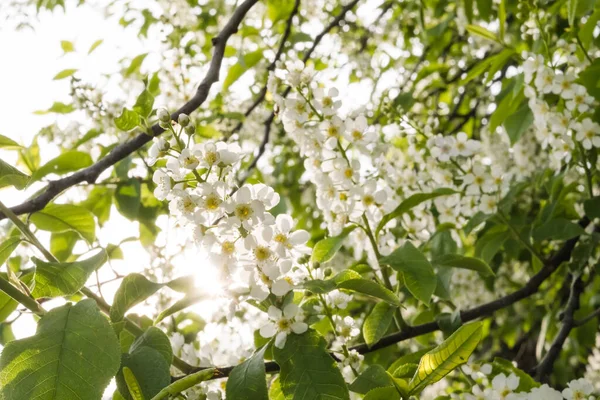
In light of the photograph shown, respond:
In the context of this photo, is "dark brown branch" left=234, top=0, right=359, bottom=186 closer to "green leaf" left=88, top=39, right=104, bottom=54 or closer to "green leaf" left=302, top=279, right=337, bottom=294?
"green leaf" left=88, top=39, right=104, bottom=54

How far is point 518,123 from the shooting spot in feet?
9.11

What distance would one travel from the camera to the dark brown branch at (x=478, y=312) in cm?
157

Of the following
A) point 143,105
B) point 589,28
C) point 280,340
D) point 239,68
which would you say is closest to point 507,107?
point 589,28

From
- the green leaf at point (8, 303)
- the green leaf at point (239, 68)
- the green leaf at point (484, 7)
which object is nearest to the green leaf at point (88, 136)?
the green leaf at point (239, 68)

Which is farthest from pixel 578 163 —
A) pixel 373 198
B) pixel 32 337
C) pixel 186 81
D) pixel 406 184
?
pixel 32 337

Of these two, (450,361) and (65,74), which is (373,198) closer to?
(450,361)

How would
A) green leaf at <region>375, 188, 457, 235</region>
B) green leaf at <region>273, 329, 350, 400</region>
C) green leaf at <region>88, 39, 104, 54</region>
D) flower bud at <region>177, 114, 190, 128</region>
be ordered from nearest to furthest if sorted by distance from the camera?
green leaf at <region>273, 329, 350, 400</region> → flower bud at <region>177, 114, 190, 128</region> → green leaf at <region>375, 188, 457, 235</region> → green leaf at <region>88, 39, 104, 54</region>

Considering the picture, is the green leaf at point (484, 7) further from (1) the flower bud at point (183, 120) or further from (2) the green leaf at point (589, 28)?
(1) the flower bud at point (183, 120)

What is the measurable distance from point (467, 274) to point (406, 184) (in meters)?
1.82

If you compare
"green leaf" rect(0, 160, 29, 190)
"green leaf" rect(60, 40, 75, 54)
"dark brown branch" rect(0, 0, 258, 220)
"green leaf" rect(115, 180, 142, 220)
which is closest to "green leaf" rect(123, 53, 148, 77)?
"green leaf" rect(60, 40, 75, 54)

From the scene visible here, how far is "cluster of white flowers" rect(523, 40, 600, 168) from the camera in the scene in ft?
7.68

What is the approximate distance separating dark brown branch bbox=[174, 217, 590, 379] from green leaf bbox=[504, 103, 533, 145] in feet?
1.56

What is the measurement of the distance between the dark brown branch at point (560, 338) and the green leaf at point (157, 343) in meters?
1.72

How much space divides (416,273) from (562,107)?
124 cm
